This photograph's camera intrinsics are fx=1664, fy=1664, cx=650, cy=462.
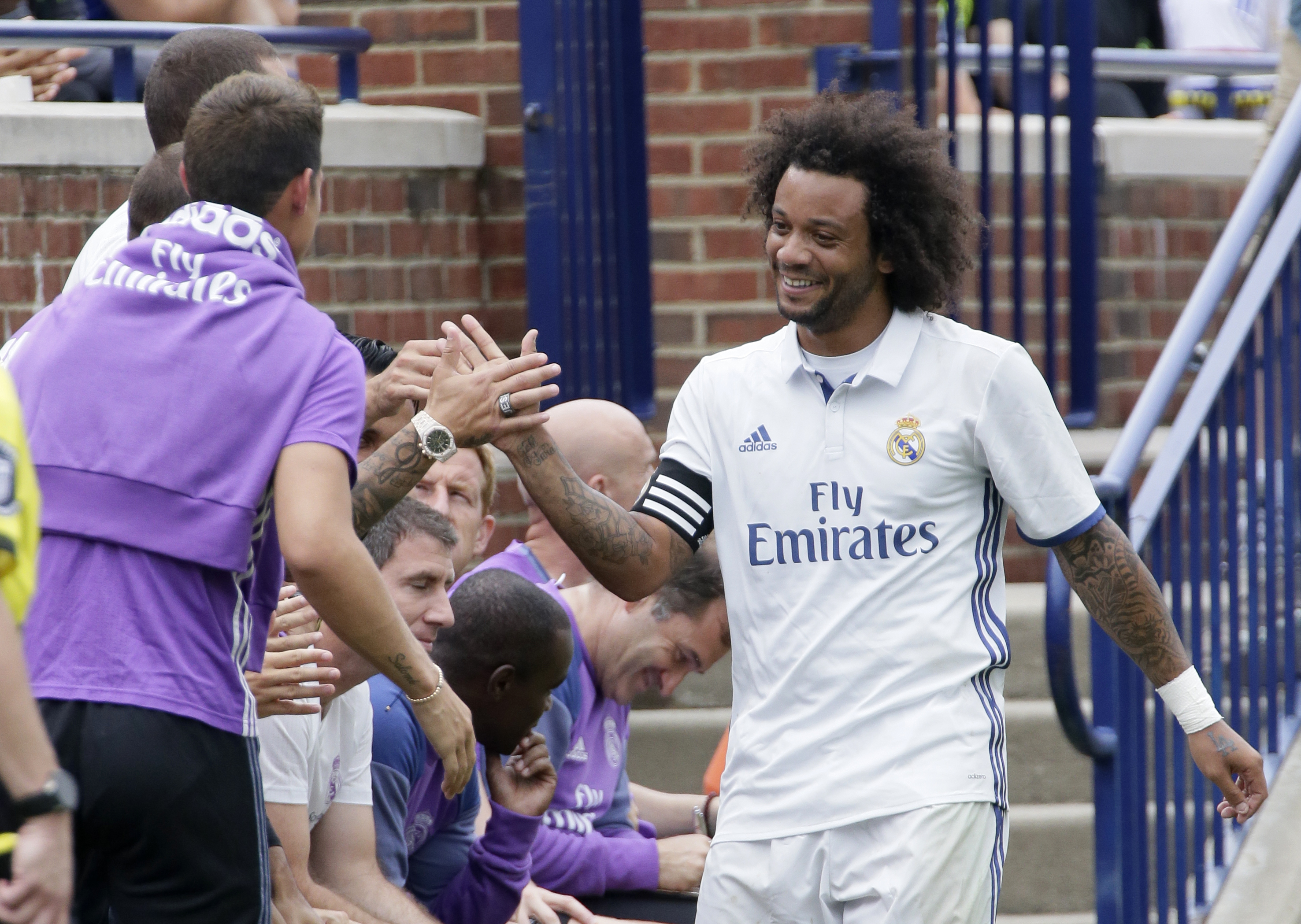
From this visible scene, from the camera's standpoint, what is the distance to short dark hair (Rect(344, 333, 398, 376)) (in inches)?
153

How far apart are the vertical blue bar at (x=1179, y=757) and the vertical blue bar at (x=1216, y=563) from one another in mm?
76

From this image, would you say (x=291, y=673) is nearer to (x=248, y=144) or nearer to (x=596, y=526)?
(x=596, y=526)

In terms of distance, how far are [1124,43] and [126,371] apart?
6195 mm

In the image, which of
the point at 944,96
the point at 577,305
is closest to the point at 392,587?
the point at 577,305

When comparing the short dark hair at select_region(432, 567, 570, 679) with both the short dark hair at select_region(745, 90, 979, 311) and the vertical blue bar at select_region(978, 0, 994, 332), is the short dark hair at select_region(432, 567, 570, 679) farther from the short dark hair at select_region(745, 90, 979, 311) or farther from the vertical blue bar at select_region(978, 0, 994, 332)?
the vertical blue bar at select_region(978, 0, 994, 332)

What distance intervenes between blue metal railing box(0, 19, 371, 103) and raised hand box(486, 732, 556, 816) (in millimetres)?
2118

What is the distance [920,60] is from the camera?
4996 mm

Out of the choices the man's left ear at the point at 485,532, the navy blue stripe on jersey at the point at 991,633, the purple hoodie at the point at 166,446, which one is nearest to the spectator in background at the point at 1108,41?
the man's left ear at the point at 485,532

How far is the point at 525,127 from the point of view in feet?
16.9

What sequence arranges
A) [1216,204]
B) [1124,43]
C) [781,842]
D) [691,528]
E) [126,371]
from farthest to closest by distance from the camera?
1. [1124,43]
2. [1216,204]
3. [691,528]
4. [781,842]
5. [126,371]

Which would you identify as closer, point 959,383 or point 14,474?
point 14,474

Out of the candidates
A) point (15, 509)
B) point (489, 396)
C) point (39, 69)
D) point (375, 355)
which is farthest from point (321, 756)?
point (39, 69)

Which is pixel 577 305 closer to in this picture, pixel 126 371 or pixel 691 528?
pixel 691 528

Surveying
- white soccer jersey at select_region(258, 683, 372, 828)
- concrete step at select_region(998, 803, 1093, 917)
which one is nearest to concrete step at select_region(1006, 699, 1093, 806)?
concrete step at select_region(998, 803, 1093, 917)
